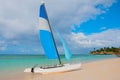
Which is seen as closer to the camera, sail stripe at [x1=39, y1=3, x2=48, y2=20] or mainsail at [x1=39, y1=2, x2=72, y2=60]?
mainsail at [x1=39, y1=2, x2=72, y2=60]

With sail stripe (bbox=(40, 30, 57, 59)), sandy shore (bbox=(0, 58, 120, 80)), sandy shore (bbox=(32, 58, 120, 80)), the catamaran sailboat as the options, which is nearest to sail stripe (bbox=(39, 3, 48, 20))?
the catamaran sailboat

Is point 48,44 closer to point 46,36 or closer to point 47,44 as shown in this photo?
point 47,44

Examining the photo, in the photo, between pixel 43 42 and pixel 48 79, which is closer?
pixel 48 79

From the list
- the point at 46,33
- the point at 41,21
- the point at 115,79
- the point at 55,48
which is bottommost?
the point at 115,79

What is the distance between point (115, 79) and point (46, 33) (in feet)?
25.5

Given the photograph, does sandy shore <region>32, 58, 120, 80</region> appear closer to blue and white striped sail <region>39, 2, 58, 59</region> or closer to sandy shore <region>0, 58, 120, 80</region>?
sandy shore <region>0, 58, 120, 80</region>

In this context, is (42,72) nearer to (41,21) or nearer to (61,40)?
(61,40)

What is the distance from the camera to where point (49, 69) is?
14.1 metres

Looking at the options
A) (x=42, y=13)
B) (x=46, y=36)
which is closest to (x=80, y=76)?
(x=46, y=36)

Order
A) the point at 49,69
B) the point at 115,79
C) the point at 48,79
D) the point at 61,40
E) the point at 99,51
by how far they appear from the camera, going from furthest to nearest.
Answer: the point at 99,51 → the point at 61,40 → the point at 49,69 → the point at 48,79 → the point at 115,79

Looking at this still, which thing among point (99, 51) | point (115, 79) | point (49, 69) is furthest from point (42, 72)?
point (99, 51)

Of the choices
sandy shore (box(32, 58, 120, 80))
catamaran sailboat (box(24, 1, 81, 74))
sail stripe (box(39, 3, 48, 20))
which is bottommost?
sandy shore (box(32, 58, 120, 80))

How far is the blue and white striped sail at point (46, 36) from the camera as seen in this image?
15.2 metres

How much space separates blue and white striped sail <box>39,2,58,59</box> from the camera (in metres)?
15.2
